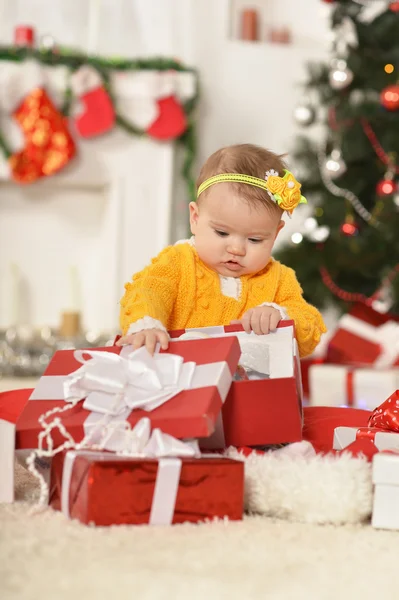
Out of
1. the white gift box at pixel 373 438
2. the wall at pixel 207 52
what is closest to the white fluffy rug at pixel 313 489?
the white gift box at pixel 373 438

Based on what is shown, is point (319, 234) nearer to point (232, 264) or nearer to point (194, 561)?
point (232, 264)

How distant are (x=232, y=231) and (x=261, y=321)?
0.17 m

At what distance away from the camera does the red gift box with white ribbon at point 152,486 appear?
91 centimetres

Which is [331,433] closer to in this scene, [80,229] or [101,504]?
[101,504]

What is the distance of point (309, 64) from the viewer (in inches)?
117

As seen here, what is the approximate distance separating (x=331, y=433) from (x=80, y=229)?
236cm

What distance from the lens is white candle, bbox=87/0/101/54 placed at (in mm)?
3361

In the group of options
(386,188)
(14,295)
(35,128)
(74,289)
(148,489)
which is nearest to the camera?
(148,489)

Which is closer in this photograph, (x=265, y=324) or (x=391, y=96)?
(x=265, y=324)

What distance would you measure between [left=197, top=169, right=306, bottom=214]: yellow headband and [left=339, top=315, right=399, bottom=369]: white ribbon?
A: 4.78 feet

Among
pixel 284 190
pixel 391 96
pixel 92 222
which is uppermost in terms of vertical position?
pixel 391 96

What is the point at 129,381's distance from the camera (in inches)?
41.3

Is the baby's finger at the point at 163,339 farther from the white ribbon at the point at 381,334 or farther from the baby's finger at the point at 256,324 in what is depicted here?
the white ribbon at the point at 381,334

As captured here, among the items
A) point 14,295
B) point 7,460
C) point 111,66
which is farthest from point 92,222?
point 7,460
